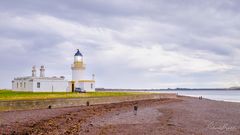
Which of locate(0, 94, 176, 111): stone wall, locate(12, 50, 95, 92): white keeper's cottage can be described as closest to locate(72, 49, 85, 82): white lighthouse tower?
locate(12, 50, 95, 92): white keeper's cottage

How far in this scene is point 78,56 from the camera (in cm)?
5188

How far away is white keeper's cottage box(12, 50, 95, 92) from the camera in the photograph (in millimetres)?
47156

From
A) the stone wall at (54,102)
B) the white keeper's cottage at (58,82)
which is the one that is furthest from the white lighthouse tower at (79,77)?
the stone wall at (54,102)

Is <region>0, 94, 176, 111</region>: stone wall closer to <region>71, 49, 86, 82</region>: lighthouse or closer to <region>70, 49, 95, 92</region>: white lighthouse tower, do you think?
<region>70, 49, 95, 92</region>: white lighthouse tower

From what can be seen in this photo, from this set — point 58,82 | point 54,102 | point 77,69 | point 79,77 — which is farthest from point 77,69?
point 54,102

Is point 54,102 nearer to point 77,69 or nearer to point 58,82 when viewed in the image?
point 58,82

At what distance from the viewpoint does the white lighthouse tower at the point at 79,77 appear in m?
50.3

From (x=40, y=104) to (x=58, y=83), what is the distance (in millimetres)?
20593

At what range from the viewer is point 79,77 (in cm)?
5103

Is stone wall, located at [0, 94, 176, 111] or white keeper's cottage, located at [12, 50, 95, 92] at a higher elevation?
white keeper's cottage, located at [12, 50, 95, 92]

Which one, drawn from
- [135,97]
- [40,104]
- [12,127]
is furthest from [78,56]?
[12,127]

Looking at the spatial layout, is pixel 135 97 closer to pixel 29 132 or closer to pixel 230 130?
pixel 230 130

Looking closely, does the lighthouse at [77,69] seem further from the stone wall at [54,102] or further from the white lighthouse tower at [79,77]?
the stone wall at [54,102]

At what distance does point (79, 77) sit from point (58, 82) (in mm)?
3492
